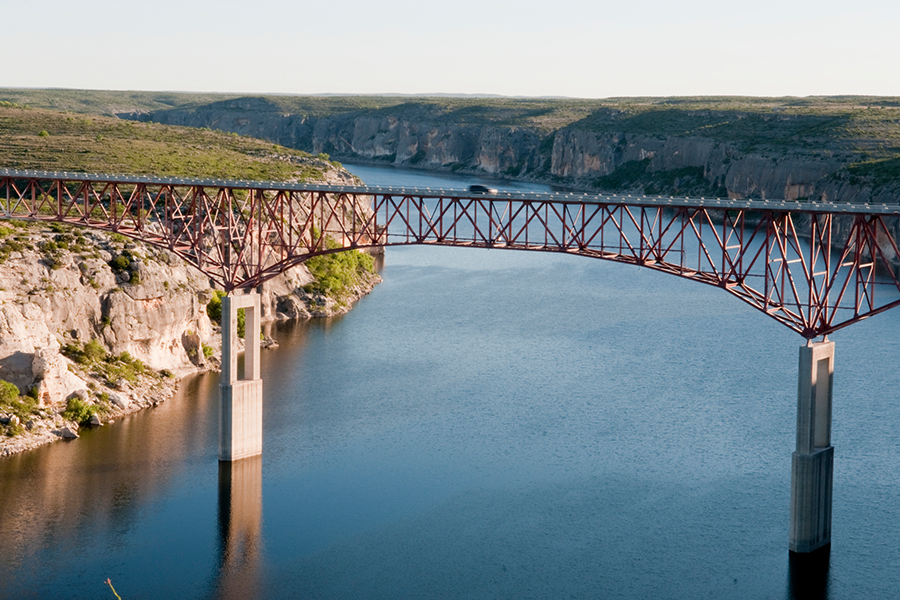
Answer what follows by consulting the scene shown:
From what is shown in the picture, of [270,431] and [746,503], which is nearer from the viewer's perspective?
[746,503]

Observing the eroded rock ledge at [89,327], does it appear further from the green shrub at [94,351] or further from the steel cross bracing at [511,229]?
the steel cross bracing at [511,229]

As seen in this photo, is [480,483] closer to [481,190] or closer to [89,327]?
[481,190]

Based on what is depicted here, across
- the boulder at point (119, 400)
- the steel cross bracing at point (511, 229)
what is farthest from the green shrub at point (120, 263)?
the boulder at point (119, 400)

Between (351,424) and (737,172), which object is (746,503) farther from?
(737,172)

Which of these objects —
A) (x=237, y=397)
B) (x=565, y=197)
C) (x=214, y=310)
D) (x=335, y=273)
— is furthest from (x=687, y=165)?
(x=237, y=397)

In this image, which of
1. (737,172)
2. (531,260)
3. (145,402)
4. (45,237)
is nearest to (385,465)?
(145,402)

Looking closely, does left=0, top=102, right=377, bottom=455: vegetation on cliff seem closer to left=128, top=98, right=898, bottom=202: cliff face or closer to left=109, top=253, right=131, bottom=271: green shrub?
left=109, top=253, right=131, bottom=271: green shrub

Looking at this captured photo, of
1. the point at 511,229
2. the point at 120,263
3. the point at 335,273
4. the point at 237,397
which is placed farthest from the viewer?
the point at 335,273
